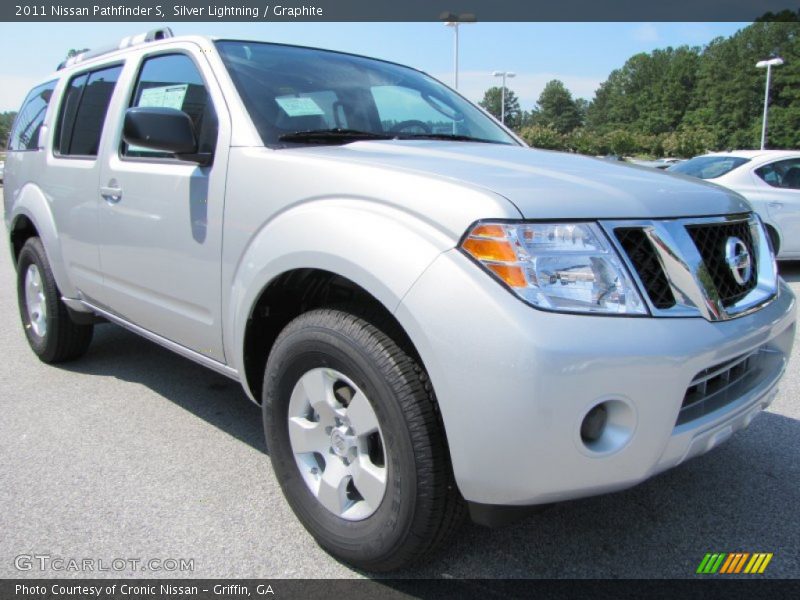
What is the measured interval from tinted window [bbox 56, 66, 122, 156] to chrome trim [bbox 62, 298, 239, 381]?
86cm

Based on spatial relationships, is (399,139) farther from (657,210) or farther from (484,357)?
(484,357)

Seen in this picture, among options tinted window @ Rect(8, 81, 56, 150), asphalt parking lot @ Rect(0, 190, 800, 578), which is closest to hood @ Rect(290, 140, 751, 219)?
asphalt parking lot @ Rect(0, 190, 800, 578)

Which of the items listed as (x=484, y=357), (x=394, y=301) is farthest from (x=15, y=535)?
(x=484, y=357)

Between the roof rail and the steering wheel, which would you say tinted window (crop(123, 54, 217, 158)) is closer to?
the roof rail

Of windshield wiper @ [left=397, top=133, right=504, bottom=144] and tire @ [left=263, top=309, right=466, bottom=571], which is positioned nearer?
tire @ [left=263, top=309, right=466, bottom=571]

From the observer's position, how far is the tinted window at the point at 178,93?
265cm

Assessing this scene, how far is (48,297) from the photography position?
405 centimetres

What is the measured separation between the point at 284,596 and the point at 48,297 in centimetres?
288

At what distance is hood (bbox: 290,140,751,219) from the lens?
5.87ft

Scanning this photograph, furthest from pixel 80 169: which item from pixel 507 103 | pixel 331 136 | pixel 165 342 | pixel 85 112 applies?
pixel 507 103

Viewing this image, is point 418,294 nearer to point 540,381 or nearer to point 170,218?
point 540,381

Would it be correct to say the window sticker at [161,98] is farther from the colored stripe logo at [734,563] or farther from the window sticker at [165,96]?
the colored stripe logo at [734,563]

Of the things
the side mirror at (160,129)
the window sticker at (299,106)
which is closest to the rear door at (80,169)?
the side mirror at (160,129)

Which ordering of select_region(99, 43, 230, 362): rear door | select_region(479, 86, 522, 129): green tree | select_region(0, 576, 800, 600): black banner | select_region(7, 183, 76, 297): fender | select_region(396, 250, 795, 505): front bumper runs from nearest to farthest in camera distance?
select_region(396, 250, 795, 505): front bumper → select_region(0, 576, 800, 600): black banner → select_region(99, 43, 230, 362): rear door → select_region(7, 183, 76, 297): fender → select_region(479, 86, 522, 129): green tree
